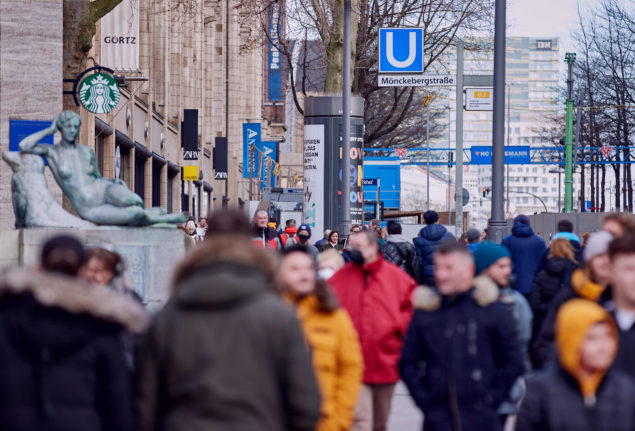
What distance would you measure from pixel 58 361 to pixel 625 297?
2291 millimetres

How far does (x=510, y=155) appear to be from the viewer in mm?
68750

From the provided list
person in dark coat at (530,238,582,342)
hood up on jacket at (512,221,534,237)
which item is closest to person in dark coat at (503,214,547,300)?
hood up on jacket at (512,221,534,237)

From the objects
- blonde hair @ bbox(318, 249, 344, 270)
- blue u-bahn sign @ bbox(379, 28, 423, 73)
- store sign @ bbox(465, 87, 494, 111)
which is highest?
blue u-bahn sign @ bbox(379, 28, 423, 73)

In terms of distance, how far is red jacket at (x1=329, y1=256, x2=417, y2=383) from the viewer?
24.6 ft

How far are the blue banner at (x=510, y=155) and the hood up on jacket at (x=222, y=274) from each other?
63.6m

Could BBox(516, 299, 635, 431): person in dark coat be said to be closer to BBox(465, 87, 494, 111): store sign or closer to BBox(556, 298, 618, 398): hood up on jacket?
BBox(556, 298, 618, 398): hood up on jacket

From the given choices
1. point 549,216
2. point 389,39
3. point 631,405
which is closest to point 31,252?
point 631,405

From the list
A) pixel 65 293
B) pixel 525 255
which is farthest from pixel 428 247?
pixel 65 293

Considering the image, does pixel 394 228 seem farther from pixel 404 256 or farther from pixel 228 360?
pixel 228 360

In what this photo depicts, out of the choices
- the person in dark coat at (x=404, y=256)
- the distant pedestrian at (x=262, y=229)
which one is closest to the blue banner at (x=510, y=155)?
the distant pedestrian at (x=262, y=229)

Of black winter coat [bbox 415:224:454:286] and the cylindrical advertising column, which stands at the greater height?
the cylindrical advertising column

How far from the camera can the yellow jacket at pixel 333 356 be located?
5.43 m

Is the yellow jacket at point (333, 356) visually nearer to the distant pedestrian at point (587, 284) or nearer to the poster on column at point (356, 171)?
the distant pedestrian at point (587, 284)

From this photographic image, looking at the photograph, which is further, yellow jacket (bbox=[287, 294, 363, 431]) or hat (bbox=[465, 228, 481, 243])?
hat (bbox=[465, 228, 481, 243])
